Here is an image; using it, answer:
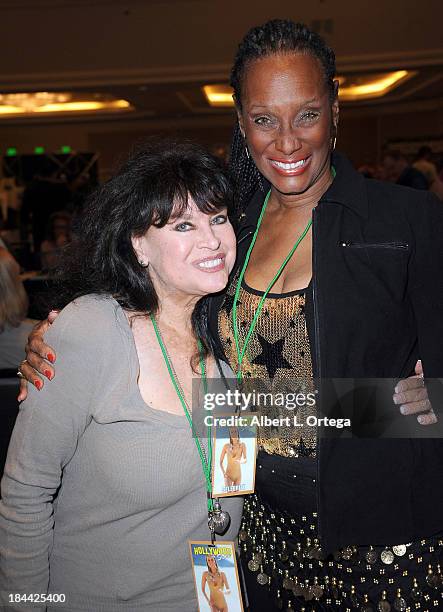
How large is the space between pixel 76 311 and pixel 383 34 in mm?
8252

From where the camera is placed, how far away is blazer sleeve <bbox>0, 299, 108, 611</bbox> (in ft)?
4.97

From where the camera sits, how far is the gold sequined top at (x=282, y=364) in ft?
5.25

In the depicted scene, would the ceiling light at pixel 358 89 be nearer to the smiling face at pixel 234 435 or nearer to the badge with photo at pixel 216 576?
the smiling face at pixel 234 435

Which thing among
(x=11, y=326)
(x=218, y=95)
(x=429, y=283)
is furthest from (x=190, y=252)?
(x=218, y=95)

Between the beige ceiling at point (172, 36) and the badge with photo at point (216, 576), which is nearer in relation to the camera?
the badge with photo at point (216, 576)

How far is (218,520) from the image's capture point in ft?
5.13

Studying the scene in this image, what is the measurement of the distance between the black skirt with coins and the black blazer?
0.05 m

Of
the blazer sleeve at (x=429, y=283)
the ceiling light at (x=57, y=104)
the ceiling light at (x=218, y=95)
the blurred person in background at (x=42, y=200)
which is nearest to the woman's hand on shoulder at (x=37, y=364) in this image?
the blazer sleeve at (x=429, y=283)

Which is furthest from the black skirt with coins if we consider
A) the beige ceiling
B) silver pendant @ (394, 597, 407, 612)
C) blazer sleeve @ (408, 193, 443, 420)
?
the beige ceiling

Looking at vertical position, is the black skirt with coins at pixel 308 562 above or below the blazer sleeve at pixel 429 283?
below

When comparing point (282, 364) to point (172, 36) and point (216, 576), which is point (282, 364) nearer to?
point (216, 576)

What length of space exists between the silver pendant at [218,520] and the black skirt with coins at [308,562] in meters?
0.15

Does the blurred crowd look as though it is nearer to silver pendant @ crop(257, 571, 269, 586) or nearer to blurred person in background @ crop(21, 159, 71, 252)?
silver pendant @ crop(257, 571, 269, 586)

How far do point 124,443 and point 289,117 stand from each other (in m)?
0.87
